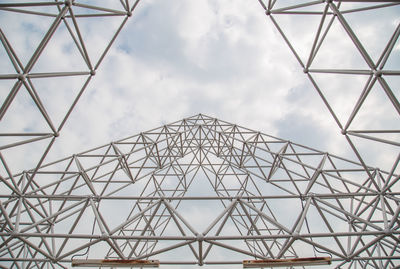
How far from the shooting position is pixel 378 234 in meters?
11.5

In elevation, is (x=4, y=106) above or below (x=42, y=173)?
below

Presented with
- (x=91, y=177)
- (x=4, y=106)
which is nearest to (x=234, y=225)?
(x=91, y=177)

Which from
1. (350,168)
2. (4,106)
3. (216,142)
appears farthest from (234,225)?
(4,106)

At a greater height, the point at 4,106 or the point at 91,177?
the point at 91,177

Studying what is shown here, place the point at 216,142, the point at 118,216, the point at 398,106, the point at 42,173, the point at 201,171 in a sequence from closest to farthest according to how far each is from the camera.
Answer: the point at 398,106
the point at 42,173
the point at 118,216
the point at 216,142
the point at 201,171

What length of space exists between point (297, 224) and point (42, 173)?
14.4 metres

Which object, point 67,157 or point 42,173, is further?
point 67,157

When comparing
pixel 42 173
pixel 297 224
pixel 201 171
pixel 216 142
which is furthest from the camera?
pixel 201 171

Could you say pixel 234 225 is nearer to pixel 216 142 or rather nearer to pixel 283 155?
pixel 216 142

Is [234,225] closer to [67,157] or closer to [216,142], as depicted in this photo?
[216,142]

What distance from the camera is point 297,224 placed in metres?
11.9

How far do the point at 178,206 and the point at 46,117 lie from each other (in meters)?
16.7

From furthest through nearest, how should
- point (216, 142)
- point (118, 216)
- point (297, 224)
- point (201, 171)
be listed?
point (201, 171) → point (216, 142) → point (118, 216) → point (297, 224)

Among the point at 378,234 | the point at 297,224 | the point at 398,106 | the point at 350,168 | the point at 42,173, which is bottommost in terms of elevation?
the point at 378,234
